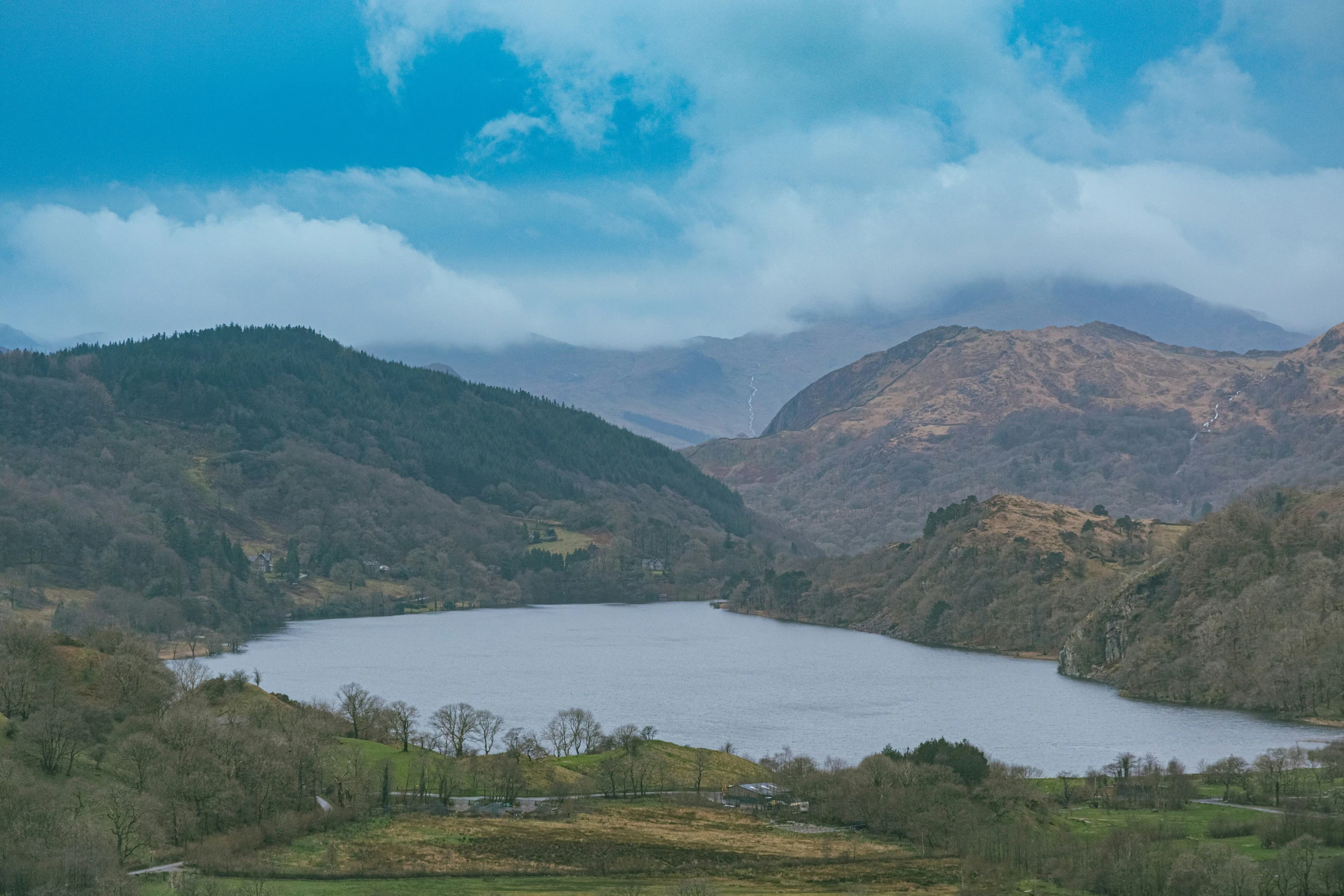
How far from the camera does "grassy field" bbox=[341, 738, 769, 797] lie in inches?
3083

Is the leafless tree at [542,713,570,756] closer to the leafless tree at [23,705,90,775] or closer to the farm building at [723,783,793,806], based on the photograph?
the farm building at [723,783,793,806]

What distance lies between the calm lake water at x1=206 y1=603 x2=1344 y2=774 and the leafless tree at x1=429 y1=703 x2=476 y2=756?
16.0 meters

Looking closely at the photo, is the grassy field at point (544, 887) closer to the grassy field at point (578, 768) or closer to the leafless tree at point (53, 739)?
the leafless tree at point (53, 739)

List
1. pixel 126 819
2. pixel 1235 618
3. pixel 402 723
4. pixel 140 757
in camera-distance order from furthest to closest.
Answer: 1. pixel 1235 618
2. pixel 402 723
3. pixel 140 757
4. pixel 126 819

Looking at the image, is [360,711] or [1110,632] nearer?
[360,711]

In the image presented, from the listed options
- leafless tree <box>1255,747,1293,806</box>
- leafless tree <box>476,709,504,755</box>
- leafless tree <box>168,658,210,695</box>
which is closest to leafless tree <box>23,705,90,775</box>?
leafless tree <box>168,658,210,695</box>

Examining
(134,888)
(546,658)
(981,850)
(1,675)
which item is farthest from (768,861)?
(546,658)

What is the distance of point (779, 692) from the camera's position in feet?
456

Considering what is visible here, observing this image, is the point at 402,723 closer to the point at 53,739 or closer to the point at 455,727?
the point at 455,727

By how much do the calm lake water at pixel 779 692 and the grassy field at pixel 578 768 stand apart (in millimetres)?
14323

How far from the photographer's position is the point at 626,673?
503 feet

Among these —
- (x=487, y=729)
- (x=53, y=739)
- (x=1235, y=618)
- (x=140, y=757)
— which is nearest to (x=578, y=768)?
(x=487, y=729)

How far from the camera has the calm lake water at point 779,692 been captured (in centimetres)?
10819

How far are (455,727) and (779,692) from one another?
54.4m
